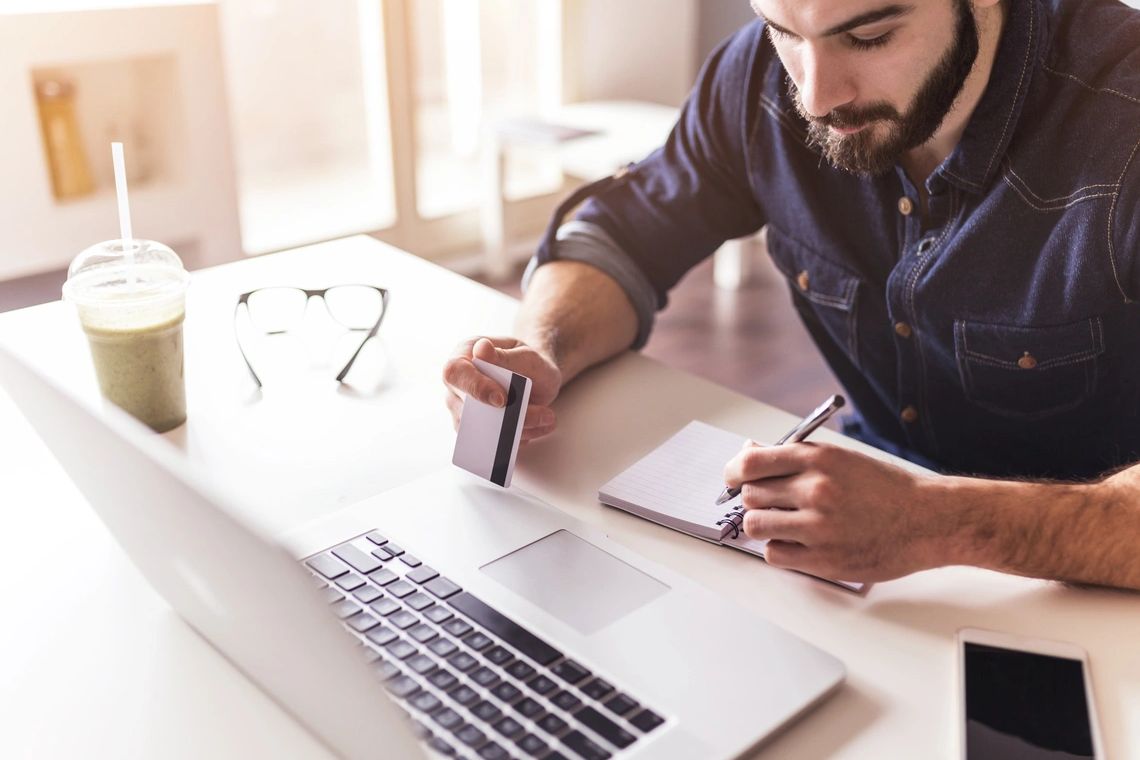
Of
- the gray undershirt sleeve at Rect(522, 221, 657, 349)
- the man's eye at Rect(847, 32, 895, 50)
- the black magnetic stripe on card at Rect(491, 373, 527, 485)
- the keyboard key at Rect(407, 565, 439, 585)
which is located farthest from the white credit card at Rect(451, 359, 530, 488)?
the man's eye at Rect(847, 32, 895, 50)

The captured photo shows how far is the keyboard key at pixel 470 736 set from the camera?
0.59 m

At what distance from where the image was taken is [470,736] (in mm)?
597

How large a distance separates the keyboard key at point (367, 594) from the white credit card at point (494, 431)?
0.18m

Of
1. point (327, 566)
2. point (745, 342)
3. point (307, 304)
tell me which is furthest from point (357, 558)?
point (745, 342)

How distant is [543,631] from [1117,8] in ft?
2.79

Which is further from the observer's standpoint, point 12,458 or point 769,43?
point 769,43

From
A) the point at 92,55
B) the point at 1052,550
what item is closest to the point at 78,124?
the point at 92,55

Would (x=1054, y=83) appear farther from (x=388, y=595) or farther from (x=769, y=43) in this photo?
(x=388, y=595)

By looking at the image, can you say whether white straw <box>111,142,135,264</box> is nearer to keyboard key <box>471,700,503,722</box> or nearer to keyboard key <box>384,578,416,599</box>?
keyboard key <box>384,578,416,599</box>

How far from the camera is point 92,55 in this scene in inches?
94.8

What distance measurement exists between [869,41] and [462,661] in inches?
27.4

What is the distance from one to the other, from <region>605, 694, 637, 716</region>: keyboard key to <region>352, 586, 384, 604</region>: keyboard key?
179 millimetres

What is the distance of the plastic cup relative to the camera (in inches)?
36.9

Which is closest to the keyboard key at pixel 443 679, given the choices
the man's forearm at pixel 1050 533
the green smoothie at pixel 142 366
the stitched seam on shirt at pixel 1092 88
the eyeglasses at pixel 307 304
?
the man's forearm at pixel 1050 533
